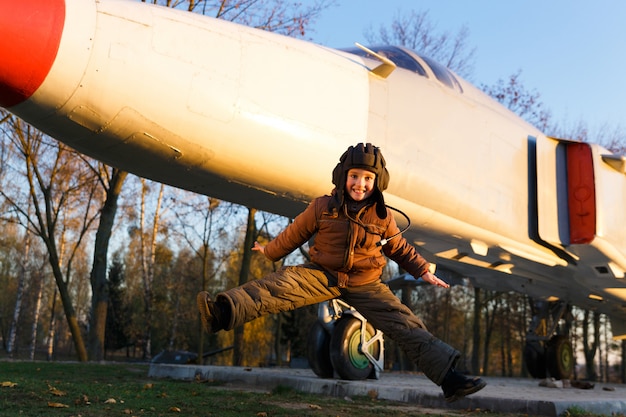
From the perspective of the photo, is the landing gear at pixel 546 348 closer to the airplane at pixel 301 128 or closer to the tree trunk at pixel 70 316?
the airplane at pixel 301 128

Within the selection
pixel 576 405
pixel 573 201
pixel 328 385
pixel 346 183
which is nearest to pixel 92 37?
pixel 346 183

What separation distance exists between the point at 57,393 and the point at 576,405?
4378mm

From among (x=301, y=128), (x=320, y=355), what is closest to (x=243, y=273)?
(x=320, y=355)

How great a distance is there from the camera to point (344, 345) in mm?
6836

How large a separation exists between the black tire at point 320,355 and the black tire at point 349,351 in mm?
421

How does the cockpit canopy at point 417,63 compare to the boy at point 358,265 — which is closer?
the boy at point 358,265

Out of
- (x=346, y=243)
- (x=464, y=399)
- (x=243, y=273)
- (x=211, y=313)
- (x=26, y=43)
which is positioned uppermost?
(x=26, y=43)

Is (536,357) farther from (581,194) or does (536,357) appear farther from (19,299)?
(19,299)

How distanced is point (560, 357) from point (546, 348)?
267 millimetres

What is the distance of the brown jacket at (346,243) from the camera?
126 inches

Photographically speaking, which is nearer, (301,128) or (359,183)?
(359,183)

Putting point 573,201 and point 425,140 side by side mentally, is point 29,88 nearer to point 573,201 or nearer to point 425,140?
point 425,140

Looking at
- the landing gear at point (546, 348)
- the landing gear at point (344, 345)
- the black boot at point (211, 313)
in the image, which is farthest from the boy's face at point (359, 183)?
the landing gear at point (546, 348)

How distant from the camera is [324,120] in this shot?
4.54m
